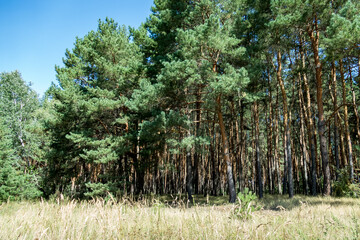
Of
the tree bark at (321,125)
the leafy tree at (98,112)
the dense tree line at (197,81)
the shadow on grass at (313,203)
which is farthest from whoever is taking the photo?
the leafy tree at (98,112)

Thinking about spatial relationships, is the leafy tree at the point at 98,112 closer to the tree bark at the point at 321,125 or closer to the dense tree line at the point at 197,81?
the dense tree line at the point at 197,81

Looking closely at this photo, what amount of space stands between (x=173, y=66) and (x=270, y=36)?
5470 millimetres

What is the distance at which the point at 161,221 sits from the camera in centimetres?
352

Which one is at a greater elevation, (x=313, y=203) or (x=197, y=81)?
(x=197, y=81)

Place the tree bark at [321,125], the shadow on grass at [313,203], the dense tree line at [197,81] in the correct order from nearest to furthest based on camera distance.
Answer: the shadow on grass at [313,203] < the dense tree line at [197,81] < the tree bark at [321,125]

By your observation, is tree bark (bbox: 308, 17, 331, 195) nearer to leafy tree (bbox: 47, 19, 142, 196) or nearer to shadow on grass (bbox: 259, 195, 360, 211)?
shadow on grass (bbox: 259, 195, 360, 211)

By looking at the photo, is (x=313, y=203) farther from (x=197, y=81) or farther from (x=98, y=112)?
(x=98, y=112)

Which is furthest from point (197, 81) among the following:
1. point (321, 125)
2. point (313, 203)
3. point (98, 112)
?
point (313, 203)

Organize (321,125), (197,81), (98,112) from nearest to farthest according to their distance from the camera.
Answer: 1. (321,125)
2. (197,81)
3. (98,112)

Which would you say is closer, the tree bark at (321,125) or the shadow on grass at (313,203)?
the shadow on grass at (313,203)

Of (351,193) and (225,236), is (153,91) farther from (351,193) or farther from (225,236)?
(351,193)

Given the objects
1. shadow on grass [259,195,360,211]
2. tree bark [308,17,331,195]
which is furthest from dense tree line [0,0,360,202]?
shadow on grass [259,195,360,211]

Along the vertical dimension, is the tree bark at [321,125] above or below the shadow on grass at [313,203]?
above

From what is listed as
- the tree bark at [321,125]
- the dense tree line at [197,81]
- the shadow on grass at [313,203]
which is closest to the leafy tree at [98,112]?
the dense tree line at [197,81]
